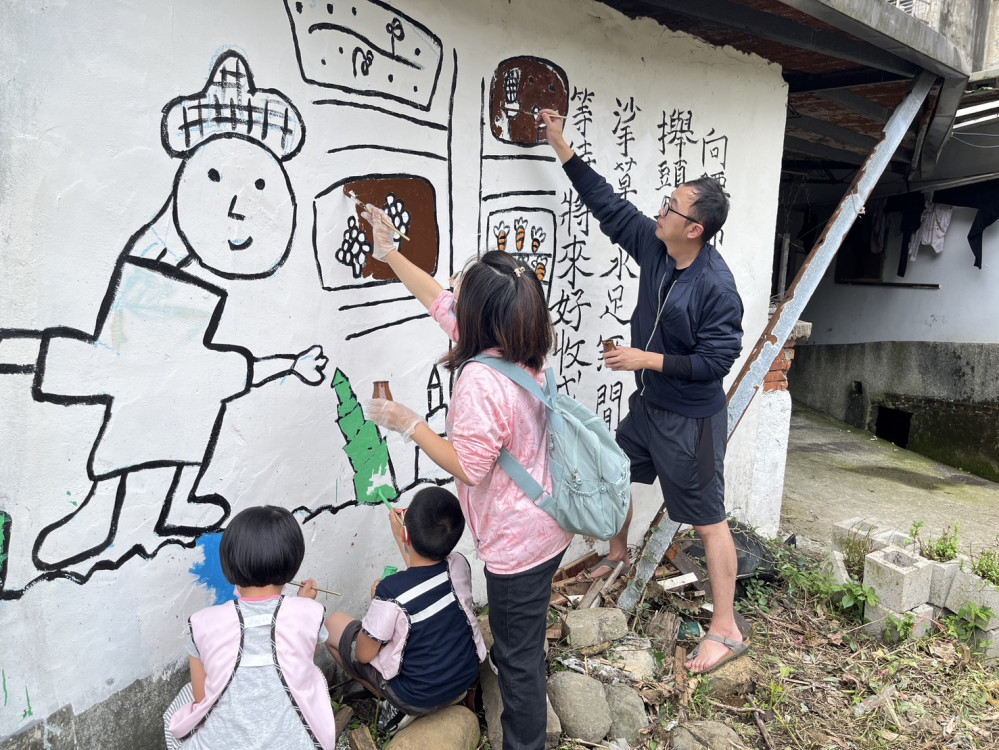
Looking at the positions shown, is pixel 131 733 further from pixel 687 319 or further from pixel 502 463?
pixel 687 319

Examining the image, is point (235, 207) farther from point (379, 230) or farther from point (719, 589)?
point (719, 589)

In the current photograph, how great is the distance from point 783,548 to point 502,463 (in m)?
2.96

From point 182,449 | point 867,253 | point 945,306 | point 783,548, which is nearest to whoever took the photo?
point 182,449

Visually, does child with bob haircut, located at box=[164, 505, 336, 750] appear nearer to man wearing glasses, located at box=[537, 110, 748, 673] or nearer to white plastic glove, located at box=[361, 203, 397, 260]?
white plastic glove, located at box=[361, 203, 397, 260]

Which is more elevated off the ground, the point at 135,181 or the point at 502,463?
the point at 135,181

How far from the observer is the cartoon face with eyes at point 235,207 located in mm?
1943

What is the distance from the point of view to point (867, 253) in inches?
379

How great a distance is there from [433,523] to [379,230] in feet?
3.21

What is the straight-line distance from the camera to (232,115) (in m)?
2.00

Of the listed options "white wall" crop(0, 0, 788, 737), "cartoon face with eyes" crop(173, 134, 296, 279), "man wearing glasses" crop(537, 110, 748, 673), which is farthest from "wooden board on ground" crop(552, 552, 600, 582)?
"cartoon face with eyes" crop(173, 134, 296, 279)

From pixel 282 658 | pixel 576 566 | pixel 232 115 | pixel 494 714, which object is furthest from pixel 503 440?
pixel 576 566

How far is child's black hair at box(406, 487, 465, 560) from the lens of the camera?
2.22 meters

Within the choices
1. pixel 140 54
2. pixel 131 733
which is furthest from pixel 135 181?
pixel 131 733

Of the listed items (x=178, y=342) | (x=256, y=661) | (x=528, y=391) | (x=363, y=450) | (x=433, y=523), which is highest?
(x=178, y=342)
